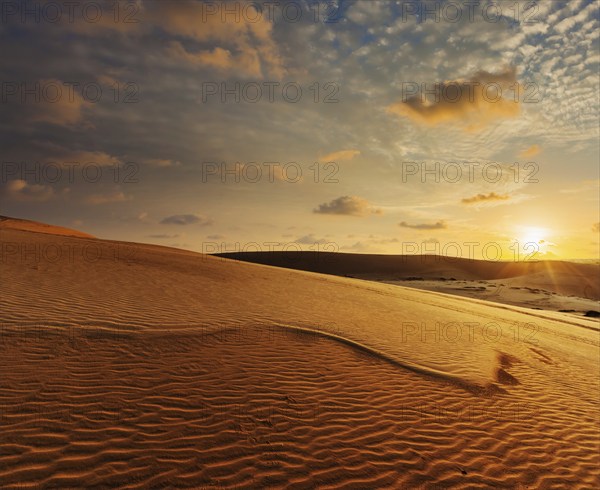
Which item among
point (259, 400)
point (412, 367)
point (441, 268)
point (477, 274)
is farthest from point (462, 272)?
point (259, 400)

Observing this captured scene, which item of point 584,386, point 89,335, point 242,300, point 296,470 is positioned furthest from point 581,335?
point 89,335

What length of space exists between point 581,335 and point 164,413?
2479 cm

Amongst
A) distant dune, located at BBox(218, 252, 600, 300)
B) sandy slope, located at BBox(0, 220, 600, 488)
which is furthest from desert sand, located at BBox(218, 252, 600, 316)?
sandy slope, located at BBox(0, 220, 600, 488)

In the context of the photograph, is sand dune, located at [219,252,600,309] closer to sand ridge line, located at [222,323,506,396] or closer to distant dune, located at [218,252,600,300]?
distant dune, located at [218,252,600,300]

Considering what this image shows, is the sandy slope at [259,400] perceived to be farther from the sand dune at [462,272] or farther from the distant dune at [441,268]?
the distant dune at [441,268]

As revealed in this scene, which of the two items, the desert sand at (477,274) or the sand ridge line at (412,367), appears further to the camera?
the desert sand at (477,274)

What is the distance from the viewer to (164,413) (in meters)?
6.06

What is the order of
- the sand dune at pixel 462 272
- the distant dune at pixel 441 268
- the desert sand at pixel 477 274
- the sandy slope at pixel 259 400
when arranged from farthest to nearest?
the distant dune at pixel 441 268 → the sand dune at pixel 462 272 → the desert sand at pixel 477 274 → the sandy slope at pixel 259 400

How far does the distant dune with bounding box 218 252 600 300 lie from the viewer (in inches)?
2283

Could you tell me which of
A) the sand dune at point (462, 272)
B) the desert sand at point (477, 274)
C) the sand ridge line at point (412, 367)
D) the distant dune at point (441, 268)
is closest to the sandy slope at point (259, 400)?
the sand ridge line at point (412, 367)

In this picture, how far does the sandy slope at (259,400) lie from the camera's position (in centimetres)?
513

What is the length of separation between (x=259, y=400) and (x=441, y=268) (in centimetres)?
7656

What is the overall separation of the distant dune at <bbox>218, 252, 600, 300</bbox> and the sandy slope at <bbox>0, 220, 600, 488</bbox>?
152ft

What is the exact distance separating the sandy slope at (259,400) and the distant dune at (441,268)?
46311mm
